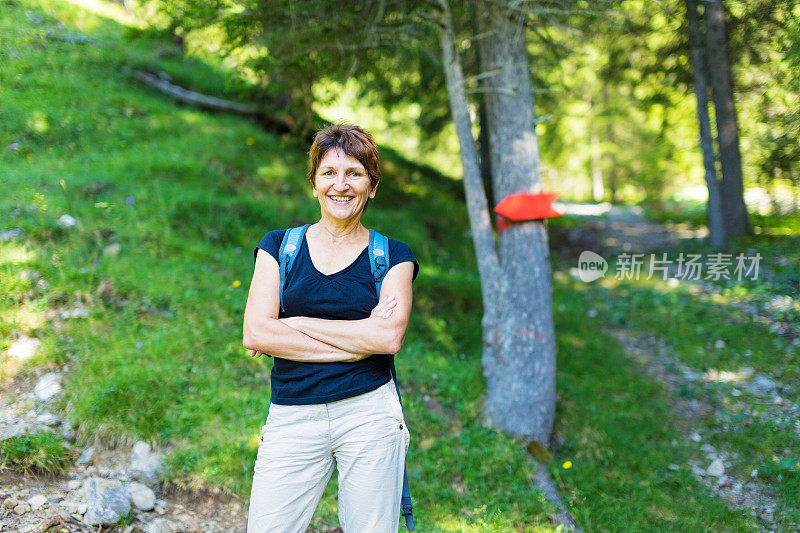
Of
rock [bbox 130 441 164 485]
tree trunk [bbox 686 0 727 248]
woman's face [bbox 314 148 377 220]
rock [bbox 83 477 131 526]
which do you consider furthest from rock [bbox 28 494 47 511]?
tree trunk [bbox 686 0 727 248]

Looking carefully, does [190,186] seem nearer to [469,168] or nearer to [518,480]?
[469,168]

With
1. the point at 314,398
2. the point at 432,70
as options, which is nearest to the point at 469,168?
the point at 314,398

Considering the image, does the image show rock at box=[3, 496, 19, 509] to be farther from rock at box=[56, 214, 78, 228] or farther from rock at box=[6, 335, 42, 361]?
rock at box=[56, 214, 78, 228]

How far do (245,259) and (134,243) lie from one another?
126 cm

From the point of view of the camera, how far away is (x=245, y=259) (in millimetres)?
6879

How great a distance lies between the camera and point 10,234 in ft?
19.5

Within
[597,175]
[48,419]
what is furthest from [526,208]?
[597,175]

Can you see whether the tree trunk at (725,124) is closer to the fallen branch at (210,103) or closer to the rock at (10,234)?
the fallen branch at (210,103)

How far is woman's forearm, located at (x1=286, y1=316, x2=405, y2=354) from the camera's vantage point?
2586 mm

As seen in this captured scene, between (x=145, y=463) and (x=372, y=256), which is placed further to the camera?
(x=145, y=463)

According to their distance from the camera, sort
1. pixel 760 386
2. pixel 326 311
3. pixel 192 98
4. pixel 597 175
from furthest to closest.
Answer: pixel 597 175 → pixel 192 98 → pixel 760 386 → pixel 326 311

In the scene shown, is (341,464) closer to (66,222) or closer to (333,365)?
(333,365)

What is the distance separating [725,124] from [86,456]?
11.1 meters

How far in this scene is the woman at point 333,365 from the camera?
256cm
